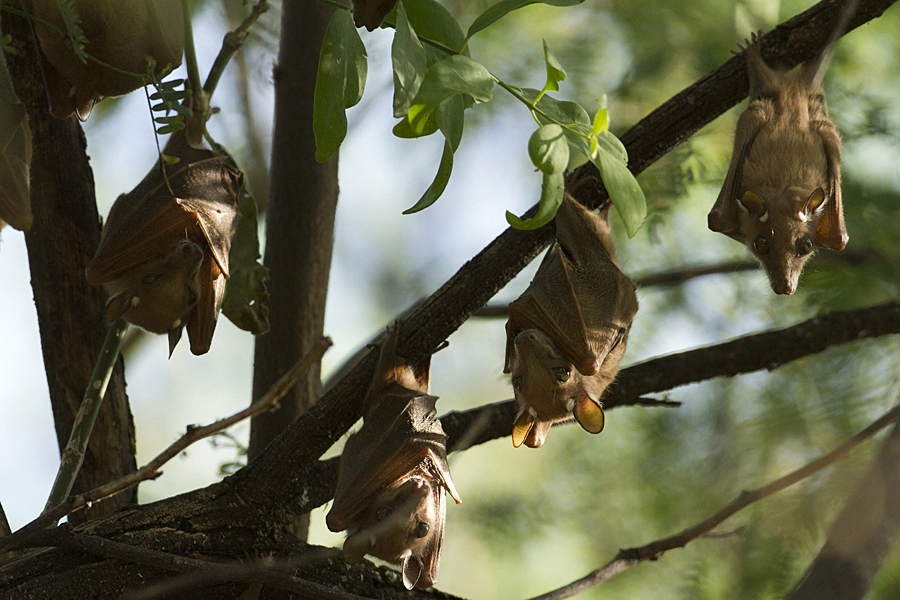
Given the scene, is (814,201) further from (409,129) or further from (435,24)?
(409,129)

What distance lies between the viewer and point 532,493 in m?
5.54

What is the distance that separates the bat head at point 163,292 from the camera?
6.31 ft

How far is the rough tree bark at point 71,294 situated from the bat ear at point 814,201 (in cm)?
203

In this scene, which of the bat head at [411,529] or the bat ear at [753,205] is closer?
the bat head at [411,529]

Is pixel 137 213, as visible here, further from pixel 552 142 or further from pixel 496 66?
pixel 496 66

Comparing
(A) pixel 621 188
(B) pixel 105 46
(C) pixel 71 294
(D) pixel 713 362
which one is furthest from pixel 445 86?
(D) pixel 713 362

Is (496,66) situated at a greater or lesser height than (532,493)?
greater

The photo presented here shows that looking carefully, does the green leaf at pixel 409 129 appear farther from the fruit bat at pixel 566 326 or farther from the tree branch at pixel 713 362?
the tree branch at pixel 713 362

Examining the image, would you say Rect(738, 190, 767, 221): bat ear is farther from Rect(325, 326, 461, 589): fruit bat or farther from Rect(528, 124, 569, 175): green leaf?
Rect(528, 124, 569, 175): green leaf

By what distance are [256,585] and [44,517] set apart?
1.87ft

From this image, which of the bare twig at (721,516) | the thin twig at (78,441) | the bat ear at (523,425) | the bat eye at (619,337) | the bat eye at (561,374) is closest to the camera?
the thin twig at (78,441)

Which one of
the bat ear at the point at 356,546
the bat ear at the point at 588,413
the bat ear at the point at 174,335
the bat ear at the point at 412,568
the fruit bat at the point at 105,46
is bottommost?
the bat ear at the point at 356,546

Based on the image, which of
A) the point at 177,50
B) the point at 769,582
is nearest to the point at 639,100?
the point at 769,582

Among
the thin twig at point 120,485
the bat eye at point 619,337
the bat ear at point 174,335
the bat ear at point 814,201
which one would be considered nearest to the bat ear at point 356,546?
the thin twig at point 120,485
